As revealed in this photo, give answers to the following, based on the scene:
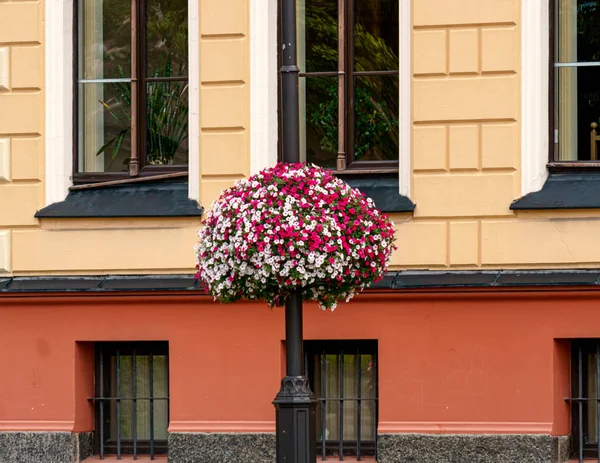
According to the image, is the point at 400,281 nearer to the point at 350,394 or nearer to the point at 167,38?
the point at 350,394

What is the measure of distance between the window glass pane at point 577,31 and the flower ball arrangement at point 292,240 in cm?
363

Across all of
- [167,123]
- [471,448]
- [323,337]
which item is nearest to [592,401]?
[471,448]

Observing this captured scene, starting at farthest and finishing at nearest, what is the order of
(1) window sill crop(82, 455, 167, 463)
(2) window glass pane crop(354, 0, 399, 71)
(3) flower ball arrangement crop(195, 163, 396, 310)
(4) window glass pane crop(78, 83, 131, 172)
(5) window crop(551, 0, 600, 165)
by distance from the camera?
1. (4) window glass pane crop(78, 83, 131, 172)
2. (1) window sill crop(82, 455, 167, 463)
3. (2) window glass pane crop(354, 0, 399, 71)
4. (5) window crop(551, 0, 600, 165)
5. (3) flower ball arrangement crop(195, 163, 396, 310)

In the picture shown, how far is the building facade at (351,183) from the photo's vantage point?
1280cm

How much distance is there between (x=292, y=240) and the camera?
9977 millimetres

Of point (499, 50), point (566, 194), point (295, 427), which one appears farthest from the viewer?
point (499, 50)

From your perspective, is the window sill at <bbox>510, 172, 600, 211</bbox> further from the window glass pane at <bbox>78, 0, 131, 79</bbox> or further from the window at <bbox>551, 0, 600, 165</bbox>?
the window glass pane at <bbox>78, 0, 131, 79</bbox>

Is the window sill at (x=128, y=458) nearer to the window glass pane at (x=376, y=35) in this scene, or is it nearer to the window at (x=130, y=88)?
the window at (x=130, y=88)

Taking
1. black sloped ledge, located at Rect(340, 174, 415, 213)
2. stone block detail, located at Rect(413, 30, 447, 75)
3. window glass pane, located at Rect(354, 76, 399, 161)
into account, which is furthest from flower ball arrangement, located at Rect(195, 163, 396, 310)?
window glass pane, located at Rect(354, 76, 399, 161)

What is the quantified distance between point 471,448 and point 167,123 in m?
4.35

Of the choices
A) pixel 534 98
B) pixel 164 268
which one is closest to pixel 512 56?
pixel 534 98

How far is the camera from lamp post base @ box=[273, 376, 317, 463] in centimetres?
985

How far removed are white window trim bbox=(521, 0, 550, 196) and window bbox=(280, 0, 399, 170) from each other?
4.17 ft

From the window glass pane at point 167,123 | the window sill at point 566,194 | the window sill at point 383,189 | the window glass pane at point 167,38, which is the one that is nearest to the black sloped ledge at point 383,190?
the window sill at point 383,189
